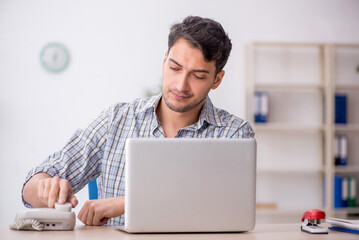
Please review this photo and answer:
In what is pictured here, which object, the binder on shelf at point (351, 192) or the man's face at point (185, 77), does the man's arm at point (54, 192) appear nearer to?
the man's face at point (185, 77)

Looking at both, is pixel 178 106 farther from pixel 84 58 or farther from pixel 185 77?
pixel 84 58

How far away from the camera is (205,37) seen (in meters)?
1.95

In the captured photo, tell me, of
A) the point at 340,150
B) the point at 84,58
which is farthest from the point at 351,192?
the point at 84,58

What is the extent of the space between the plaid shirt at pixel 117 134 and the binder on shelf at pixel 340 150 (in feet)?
9.03

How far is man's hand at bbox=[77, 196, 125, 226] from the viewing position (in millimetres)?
1524

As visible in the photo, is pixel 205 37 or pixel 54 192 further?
pixel 205 37

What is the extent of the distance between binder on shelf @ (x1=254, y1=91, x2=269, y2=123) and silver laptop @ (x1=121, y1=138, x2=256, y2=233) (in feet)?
10.3

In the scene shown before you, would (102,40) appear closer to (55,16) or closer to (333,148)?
(55,16)

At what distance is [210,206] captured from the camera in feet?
4.25

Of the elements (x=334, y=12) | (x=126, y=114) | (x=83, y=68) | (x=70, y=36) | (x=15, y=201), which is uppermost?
(x=334, y=12)

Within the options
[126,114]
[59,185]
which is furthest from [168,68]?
[59,185]

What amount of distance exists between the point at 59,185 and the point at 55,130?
10.1 ft

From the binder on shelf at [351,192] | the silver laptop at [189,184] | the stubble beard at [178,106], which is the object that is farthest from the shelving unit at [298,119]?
the silver laptop at [189,184]

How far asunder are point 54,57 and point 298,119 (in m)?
2.31
